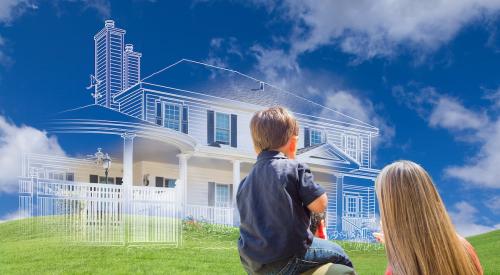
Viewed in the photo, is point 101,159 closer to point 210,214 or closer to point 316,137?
point 210,214

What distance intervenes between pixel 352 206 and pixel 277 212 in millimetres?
7184

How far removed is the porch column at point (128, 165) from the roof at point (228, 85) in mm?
701

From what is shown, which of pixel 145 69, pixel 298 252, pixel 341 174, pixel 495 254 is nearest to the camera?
pixel 298 252

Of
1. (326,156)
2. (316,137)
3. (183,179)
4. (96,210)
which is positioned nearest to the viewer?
(96,210)

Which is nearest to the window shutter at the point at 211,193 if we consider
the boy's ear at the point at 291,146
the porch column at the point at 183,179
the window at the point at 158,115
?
the porch column at the point at 183,179

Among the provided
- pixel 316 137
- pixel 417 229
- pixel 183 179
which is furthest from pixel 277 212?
pixel 316 137

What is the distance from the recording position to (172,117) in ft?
24.3

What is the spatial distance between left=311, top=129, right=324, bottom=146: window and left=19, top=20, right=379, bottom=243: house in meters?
0.01

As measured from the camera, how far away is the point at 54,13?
687 centimetres

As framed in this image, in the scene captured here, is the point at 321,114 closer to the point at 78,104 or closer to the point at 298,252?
the point at 78,104

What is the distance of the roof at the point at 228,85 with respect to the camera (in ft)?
24.4

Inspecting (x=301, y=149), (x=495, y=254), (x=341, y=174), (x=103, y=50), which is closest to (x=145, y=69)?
(x=103, y=50)

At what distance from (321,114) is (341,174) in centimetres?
91

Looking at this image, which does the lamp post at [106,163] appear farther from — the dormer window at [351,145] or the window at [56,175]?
the dormer window at [351,145]
